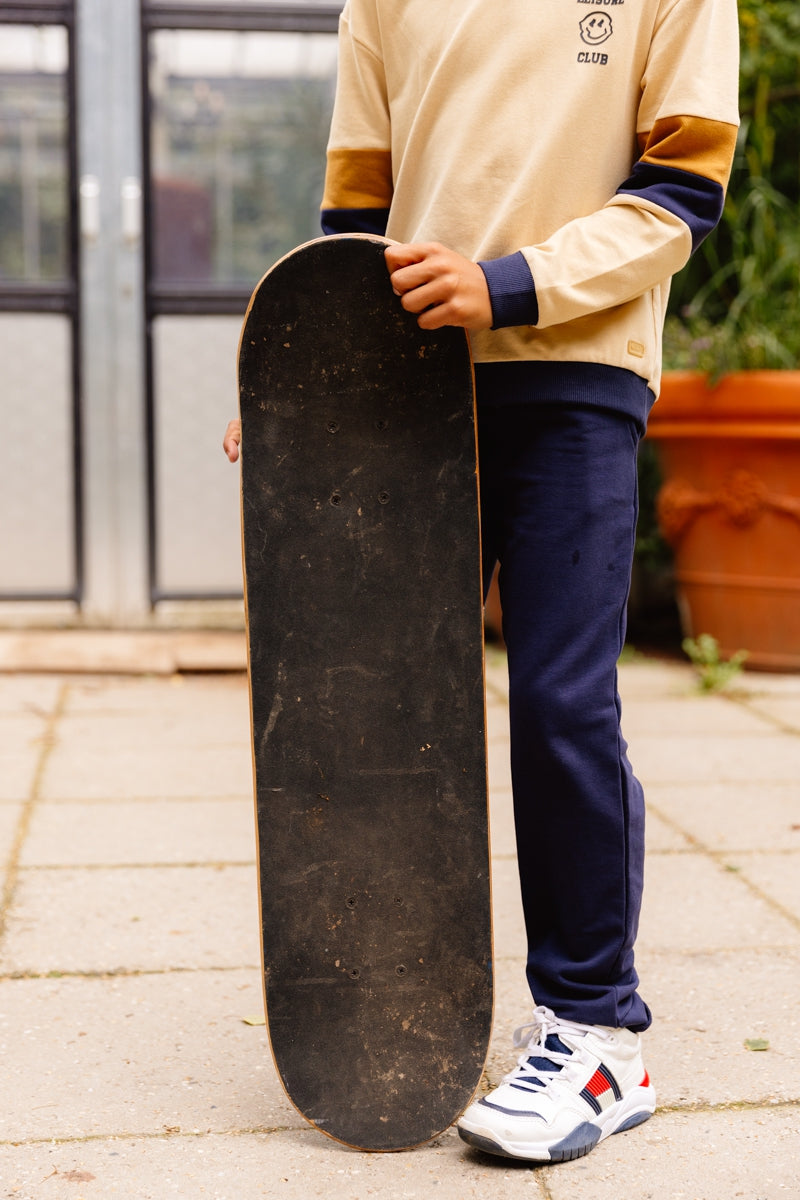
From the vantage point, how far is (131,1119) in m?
1.96

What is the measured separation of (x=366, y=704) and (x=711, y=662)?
3175 mm

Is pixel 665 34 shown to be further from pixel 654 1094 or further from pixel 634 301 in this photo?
pixel 654 1094

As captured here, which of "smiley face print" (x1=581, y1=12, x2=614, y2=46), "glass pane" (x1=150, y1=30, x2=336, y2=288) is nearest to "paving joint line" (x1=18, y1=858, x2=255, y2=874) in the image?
"smiley face print" (x1=581, y1=12, x2=614, y2=46)

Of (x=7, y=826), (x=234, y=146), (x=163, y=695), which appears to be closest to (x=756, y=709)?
(x=163, y=695)

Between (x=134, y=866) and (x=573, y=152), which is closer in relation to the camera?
(x=573, y=152)

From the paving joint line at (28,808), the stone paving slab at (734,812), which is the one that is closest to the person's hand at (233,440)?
the paving joint line at (28,808)

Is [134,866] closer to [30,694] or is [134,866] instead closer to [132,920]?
[132,920]

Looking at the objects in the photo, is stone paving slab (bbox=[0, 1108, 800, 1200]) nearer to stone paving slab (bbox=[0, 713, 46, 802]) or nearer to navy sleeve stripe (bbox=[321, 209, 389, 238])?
navy sleeve stripe (bbox=[321, 209, 389, 238])

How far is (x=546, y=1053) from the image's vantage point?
1912mm

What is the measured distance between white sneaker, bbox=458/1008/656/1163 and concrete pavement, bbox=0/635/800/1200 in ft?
0.12

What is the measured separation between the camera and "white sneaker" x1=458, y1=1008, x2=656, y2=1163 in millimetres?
1837

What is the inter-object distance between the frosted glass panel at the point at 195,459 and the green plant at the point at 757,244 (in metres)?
1.69

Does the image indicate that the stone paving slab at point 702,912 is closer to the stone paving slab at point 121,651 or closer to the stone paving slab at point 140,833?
the stone paving slab at point 140,833

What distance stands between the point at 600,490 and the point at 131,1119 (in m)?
1.07
